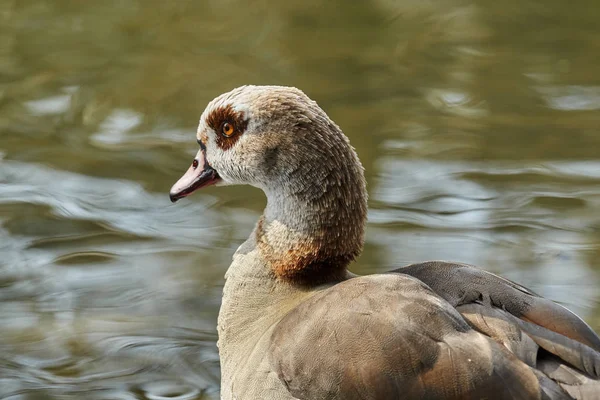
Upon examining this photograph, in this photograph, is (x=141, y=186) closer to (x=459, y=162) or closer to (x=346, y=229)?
(x=459, y=162)

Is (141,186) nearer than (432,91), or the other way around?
(141,186)

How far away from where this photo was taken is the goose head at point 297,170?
4367 mm

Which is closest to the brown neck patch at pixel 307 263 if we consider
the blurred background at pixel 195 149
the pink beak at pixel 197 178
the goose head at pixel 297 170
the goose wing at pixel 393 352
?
the goose head at pixel 297 170

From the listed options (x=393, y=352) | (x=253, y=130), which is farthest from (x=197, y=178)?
(x=393, y=352)

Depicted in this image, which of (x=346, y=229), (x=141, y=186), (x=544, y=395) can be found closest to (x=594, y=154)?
(x=141, y=186)

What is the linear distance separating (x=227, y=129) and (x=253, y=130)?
145mm

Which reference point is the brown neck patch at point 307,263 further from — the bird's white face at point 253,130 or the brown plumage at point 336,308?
the bird's white face at point 253,130

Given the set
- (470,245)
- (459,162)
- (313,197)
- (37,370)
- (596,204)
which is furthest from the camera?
(459,162)

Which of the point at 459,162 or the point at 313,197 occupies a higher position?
the point at 313,197

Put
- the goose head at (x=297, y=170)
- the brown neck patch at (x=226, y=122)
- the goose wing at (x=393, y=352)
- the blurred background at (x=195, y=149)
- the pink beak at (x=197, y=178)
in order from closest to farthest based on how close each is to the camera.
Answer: the goose wing at (x=393, y=352) → the goose head at (x=297, y=170) → the brown neck patch at (x=226, y=122) → the pink beak at (x=197, y=178) → the blurred background at (x=195, y=149)

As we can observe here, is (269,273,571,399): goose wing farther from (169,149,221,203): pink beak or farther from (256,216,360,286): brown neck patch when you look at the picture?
(169,149,221,203): pink beak

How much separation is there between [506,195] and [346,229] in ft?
8.88

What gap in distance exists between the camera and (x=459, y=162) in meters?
7.35

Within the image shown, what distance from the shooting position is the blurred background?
5656 mm
